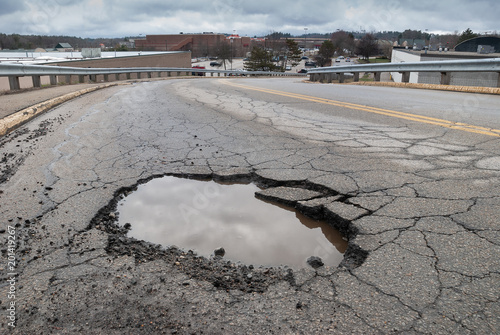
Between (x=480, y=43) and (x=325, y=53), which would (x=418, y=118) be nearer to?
(x=480, y=43)

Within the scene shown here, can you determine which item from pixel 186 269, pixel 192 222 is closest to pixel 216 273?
pixel 186 269

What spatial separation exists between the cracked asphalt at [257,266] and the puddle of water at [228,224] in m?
0.14

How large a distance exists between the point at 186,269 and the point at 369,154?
10.6ft

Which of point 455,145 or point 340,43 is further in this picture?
point 340,43

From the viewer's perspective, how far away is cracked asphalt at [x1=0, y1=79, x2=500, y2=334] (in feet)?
7.08

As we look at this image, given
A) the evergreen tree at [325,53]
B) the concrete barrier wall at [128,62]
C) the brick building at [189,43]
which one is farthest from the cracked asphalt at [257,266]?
the evergreen tree at [325,53]

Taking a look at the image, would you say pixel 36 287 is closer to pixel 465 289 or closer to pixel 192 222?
pixel 192 222

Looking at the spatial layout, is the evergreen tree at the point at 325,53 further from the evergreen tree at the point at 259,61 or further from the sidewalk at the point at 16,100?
the sidewalk at the point at 16,100

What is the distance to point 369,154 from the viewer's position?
16.7 ft

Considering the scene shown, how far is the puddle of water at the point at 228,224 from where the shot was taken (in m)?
3.12

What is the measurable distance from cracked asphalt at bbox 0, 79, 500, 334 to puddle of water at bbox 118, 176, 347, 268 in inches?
5.4

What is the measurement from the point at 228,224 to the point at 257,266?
0.83m

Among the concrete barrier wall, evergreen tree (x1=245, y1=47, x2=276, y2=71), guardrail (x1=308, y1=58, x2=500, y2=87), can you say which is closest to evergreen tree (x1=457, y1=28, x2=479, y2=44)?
evergreen tree (x1=245, y1=47, x2=276, y2=71)

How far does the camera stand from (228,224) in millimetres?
3592
